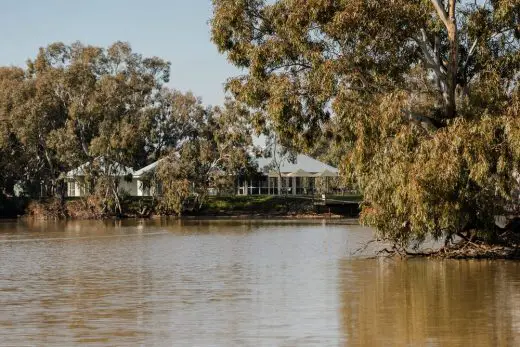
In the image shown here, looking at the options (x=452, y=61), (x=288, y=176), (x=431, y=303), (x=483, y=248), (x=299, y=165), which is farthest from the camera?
(x=299, y=165)

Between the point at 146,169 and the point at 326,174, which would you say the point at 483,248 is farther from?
the point at 326,174

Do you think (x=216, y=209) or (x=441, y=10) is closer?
(x=441, y=10)

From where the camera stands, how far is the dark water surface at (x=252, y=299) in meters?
14.1

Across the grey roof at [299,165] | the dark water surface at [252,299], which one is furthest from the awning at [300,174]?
the dark water surface at [252,299]

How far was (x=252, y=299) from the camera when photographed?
1881 cm

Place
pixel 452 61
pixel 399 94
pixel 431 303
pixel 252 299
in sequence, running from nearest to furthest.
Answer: pixel 431 303 → pixel 252 299 → pixel 399 94 → pixel 452 61

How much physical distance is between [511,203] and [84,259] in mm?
13940

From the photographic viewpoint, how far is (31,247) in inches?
1422

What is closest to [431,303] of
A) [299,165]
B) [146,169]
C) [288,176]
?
[146,169]

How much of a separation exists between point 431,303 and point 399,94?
8756 millimetres

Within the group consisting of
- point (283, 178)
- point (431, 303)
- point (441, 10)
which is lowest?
point (431, 303)

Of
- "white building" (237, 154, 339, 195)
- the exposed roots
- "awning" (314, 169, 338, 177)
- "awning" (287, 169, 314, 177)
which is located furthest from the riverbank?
the exposed roots

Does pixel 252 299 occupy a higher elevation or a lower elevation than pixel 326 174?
lower

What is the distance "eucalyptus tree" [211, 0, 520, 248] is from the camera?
941 inches
